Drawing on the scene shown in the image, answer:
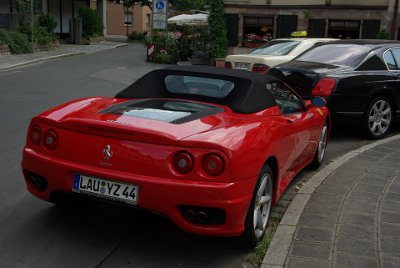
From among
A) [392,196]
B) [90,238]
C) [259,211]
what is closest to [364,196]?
[392,196]

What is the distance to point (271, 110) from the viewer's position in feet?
14.9

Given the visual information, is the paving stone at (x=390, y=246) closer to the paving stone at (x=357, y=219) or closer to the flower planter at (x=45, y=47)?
the paving stone at (x=357, y=219)

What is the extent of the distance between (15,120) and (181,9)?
152 ft

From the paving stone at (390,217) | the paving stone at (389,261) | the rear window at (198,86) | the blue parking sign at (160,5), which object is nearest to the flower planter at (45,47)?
the blue parking sign at (160,5)

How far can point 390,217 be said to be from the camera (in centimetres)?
451

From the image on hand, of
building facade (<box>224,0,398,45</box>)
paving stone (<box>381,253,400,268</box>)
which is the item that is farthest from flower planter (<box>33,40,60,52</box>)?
paving stone (<box>381,253,400,268</box>)

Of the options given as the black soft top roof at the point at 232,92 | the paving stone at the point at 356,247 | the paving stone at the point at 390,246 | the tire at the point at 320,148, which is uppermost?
the black soft top roof at the point at 232,92

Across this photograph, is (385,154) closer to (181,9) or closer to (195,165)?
(195,165)

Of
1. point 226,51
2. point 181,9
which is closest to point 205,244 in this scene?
point 226,51

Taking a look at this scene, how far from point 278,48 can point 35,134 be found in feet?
32.8

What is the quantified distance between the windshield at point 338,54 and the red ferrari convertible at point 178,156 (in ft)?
12.7

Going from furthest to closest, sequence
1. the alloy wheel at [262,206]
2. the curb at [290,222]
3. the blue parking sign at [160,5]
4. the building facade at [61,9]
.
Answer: the building facade at [61,9] → the blue parking sign at [160,5] → the alloy wheel at [262,206] → the curb at [290,222]

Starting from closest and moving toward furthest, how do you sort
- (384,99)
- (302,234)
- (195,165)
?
(195,165) → (302,234) → (384,99)

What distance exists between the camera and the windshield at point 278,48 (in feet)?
42.3
